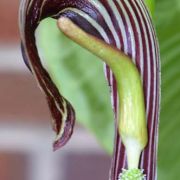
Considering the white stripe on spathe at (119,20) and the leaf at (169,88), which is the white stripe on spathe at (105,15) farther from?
the leaf at (169,88)

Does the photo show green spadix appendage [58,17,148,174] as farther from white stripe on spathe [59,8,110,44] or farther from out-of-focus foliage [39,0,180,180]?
out-of-focus foliage [39,0,180,180]

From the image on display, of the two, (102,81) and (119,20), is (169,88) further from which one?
(119,20)

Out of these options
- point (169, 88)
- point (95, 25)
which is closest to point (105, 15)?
point (95, 25)

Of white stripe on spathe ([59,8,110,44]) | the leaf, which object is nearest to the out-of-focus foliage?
the leaf

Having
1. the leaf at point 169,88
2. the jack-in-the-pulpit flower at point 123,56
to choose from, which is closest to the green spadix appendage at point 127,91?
the jack-in-the-pulpit flower at point 123,56

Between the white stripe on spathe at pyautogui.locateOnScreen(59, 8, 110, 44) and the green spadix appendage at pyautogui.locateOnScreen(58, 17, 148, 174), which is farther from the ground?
the white stripe on spathe at pyautogui.locateOnScreen(59, 8, 110, 44)

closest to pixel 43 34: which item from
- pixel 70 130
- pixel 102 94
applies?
pixel 102 94
